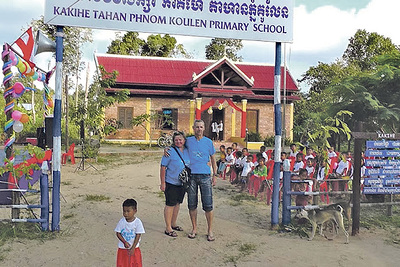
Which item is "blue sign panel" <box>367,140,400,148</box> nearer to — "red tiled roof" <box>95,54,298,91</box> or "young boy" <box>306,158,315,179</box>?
"young boy" <box>306,158,315,179</box>

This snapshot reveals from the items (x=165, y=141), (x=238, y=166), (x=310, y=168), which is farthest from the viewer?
(x=165, y=141)

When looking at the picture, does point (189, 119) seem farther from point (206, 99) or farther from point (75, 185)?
point (75, 185)

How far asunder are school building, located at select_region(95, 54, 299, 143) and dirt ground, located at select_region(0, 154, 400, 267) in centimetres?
1512

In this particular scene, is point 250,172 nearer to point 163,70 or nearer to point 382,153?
point 382,153

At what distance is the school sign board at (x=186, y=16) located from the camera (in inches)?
209

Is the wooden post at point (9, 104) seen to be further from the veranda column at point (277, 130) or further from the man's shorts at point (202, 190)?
the veranda column at point (277, 130)

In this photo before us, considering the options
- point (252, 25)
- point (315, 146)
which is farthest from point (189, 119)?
point (252, 25)

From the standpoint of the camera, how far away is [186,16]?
219 inches

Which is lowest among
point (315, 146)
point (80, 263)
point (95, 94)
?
point (80, 263)

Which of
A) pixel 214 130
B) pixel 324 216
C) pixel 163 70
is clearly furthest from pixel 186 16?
pixel 163 70

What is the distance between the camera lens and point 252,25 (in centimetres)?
577

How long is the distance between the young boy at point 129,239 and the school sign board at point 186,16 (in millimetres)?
2827

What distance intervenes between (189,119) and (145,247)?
756 inches

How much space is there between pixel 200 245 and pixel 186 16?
3.19 metres
